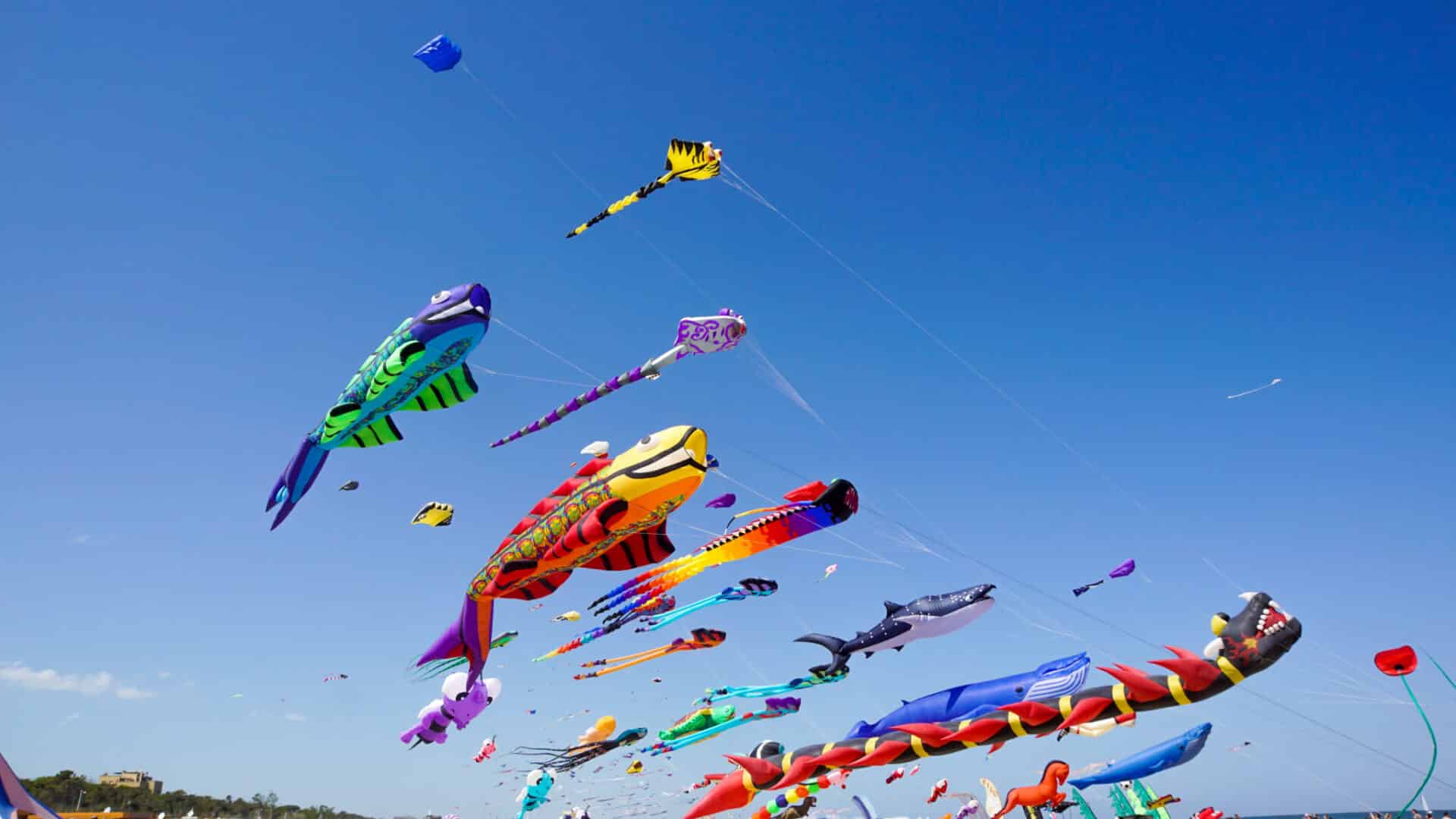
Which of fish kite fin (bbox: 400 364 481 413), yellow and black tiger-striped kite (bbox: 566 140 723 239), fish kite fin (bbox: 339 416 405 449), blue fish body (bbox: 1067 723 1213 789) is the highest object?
yellow and black tiger-striped kite (bbox: 566 140 723 239)

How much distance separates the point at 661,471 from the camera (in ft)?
34.6

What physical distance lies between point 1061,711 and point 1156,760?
6.51 meters

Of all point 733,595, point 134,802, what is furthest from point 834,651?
point 134,802

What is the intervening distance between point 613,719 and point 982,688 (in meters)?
9.26

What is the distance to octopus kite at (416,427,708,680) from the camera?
418 inches

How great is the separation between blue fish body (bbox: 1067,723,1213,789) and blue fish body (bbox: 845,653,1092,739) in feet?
18.4

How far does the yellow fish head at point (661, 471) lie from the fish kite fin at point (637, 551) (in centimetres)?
88

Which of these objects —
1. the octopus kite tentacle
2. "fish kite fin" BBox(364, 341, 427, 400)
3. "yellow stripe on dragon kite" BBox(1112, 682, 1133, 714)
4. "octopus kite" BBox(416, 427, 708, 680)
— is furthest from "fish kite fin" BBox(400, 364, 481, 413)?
"yellow stripe on dragon kite" BBox(1112, 682, 1133, 714)

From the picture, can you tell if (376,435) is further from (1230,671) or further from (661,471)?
(1230,671)

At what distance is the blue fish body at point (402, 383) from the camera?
418 inches

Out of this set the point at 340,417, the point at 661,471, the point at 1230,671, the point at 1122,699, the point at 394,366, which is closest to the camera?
the point at 1230,671

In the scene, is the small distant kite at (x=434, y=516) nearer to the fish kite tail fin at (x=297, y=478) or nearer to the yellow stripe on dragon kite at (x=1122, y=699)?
the fish kite tail fin at (x=297, y=478)

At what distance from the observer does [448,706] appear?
14.0 meters

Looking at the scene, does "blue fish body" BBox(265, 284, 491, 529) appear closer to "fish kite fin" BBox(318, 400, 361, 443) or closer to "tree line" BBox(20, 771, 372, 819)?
"fish kite fin" BBox(318, 400, 361, 443)
